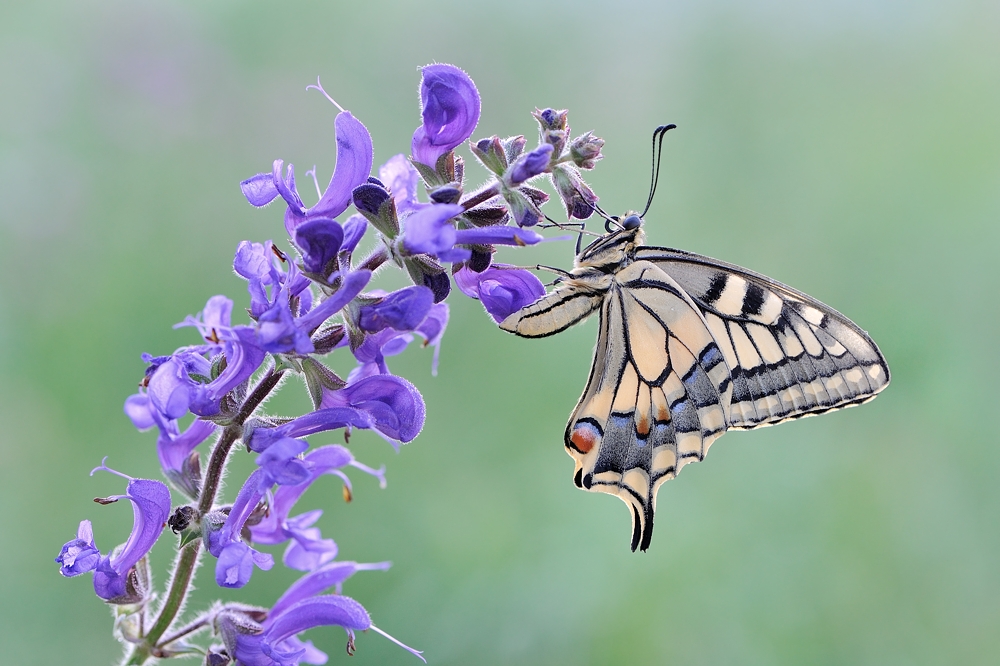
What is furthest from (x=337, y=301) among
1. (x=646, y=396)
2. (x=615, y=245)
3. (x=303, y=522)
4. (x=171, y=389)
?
(x=646, y=396)

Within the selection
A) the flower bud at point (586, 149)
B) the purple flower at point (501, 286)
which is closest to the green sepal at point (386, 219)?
the purple flower at point (501, 286)

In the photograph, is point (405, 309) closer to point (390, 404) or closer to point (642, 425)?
point (390, 404)

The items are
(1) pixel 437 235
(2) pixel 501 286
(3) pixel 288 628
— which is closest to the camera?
(1) pixel 437 235

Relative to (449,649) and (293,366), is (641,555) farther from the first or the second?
(293,366)

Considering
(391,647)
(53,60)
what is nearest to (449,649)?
(391,647)

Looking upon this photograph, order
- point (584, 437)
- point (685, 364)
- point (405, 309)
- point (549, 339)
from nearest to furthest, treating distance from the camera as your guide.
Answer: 1. point (405, 309)
2. point (584, 437)
3. point (685, 364)
4. point (549, 339)

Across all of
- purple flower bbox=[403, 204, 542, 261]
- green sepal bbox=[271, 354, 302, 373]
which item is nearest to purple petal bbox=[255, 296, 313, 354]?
green sepal bbox=[271, 354, 302, 373]

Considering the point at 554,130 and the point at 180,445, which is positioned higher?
the point at 554,130

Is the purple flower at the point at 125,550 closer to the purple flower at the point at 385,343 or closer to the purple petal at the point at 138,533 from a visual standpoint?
the purple petal at the point at 138,533

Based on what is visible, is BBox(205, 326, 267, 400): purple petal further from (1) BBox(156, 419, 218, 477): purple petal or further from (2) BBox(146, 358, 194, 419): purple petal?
(1) BBox(156, 419, 218, 477): purple petal
